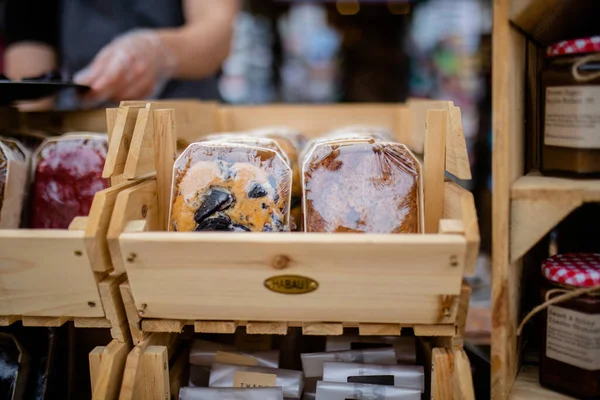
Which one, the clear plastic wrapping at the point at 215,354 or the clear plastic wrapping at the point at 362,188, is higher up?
the clear plastic wrapping at the point at 362,188

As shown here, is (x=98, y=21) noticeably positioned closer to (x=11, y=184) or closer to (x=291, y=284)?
(x=11, y=184)

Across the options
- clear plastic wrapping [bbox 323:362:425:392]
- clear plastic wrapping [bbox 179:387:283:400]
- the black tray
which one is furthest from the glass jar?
the black tray

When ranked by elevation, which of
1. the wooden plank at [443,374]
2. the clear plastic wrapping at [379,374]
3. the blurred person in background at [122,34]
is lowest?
the clear plastic wrapping at [379,374]

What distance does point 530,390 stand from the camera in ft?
3.52

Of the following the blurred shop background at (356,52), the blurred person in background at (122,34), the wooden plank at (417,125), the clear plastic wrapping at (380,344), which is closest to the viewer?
the clear plastic wrapping at (380,344)

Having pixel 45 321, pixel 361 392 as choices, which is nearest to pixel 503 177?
pixel 361 392

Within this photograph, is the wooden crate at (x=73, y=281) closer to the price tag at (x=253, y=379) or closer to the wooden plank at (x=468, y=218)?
the price tag at (x=253, y=379)

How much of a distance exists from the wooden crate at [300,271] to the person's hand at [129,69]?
2.39ft

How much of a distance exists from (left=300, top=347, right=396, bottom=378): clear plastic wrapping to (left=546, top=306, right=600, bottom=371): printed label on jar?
0.34m

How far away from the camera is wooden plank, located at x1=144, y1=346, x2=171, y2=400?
3.48 feet

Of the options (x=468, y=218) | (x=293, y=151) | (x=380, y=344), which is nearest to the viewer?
(x=468, y=218)

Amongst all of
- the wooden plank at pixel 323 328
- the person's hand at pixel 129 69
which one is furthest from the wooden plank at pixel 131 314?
the person's hand at pixel 129 69

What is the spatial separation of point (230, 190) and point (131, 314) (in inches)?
12.8

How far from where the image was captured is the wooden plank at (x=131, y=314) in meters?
1.03
